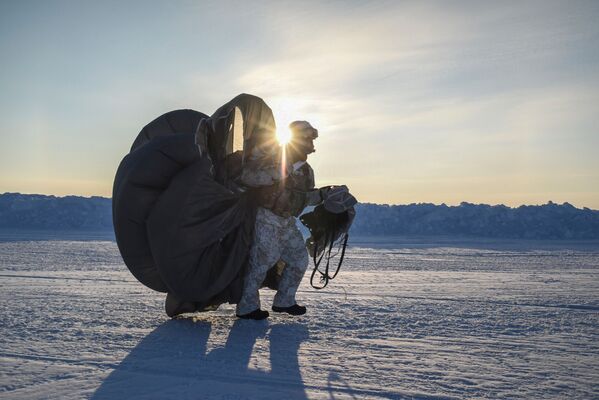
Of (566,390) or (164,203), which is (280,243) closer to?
(164,203)

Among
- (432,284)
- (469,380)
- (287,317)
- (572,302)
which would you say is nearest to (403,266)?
(432,284)

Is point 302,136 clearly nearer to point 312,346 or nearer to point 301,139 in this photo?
point 301,139

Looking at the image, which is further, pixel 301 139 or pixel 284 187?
pixel 301 139

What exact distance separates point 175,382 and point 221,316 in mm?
2128

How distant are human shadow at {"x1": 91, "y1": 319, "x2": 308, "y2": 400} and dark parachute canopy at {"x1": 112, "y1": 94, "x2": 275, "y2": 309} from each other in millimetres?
504

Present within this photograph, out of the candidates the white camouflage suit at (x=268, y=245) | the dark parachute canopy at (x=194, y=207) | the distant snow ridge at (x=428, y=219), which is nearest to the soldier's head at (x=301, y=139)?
the white camouflage suit at (x=268, y=245)

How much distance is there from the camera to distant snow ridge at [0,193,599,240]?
29.7 meters

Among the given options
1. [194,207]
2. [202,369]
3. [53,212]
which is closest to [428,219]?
[53,212]

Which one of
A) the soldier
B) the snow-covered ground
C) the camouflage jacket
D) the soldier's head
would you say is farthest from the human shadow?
the soldier's head

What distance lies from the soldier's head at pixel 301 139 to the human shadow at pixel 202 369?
157 centimetres

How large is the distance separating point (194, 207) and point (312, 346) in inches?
58.5

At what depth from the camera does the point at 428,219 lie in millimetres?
32938

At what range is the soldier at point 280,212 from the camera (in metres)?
4.68

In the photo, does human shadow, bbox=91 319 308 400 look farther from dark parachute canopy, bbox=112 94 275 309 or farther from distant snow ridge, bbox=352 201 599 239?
distant snow ridge, bbox=352 201 599 239
